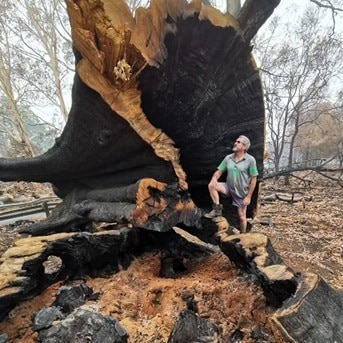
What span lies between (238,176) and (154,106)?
107 centimetres

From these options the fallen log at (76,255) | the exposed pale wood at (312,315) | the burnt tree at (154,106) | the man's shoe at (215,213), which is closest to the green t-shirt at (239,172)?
the burnt tree at (154,106)

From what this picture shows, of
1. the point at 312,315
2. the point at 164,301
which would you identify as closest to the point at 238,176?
the point at 164,301

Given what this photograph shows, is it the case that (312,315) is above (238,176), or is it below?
below

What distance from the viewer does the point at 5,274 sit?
1619 millimetres

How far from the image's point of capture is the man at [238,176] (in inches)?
114

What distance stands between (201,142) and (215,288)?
1453 mm

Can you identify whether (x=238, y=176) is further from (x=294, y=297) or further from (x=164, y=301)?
(x=294, y=297)

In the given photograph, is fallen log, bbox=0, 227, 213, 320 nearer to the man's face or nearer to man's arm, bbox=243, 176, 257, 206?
man's arm, bbox=243, 176, 257, 206

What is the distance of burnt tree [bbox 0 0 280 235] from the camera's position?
6.57 feet

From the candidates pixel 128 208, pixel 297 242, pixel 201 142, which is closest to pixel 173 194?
pixel 128 208

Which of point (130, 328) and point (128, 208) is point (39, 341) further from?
point (128, 208)

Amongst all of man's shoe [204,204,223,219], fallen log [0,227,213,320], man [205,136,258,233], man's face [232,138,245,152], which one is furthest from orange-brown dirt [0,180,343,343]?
man's face [232,138,245,152]

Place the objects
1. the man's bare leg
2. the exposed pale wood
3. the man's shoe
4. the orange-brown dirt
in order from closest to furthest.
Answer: the exposed pale wood < the orange-brown dirt < the man's shoe < the man's bare leg

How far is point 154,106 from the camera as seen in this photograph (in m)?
2.48
